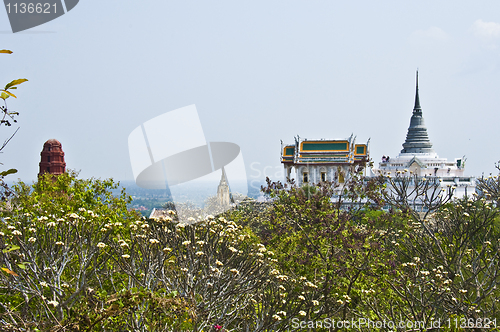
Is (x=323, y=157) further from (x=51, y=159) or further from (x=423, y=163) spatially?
(x=51, y=159)

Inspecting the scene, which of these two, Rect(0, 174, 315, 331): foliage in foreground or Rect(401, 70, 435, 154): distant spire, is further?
Rect(401, 70, 435, 154): distant spire

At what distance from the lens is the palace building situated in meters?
39.9

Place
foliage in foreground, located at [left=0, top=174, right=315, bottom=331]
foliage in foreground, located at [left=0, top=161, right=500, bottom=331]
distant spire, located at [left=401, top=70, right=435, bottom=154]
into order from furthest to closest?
distant spire, located at [left=401, top=70, right=435, bottom=154], foliage in foreground, located at [left=0, top=161, right=500, bottom=331], foliage in foreground, located at [left=0, top=174, right=315, bottom=331]

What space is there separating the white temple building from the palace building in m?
2.84

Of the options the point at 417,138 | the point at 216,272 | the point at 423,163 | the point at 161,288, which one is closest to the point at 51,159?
the point at 161,288

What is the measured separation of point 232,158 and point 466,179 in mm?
36366

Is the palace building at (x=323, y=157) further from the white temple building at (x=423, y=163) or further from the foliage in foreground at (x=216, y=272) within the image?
the foliage in foreground at (x=216, y=272)

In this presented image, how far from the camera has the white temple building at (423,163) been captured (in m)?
43.5

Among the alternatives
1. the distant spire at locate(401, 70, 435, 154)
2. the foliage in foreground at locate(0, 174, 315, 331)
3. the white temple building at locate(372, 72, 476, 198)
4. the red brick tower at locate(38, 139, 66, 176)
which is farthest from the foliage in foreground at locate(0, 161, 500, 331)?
the distant spire at locate(401, 70, 435, 154)

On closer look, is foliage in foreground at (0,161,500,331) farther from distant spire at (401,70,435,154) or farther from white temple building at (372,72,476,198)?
distant spire at (401,70,435,154)

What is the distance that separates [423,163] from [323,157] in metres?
13.3

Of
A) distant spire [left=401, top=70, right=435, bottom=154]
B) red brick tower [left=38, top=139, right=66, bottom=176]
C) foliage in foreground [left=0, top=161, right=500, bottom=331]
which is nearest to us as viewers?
foliage in foreground [left=0, top=161, right=500, bottom=331]

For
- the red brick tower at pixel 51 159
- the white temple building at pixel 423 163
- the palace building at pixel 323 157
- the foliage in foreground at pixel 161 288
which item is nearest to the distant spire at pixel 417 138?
the white temple building at pixel 423 163

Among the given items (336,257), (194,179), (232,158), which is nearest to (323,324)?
(336,257)
